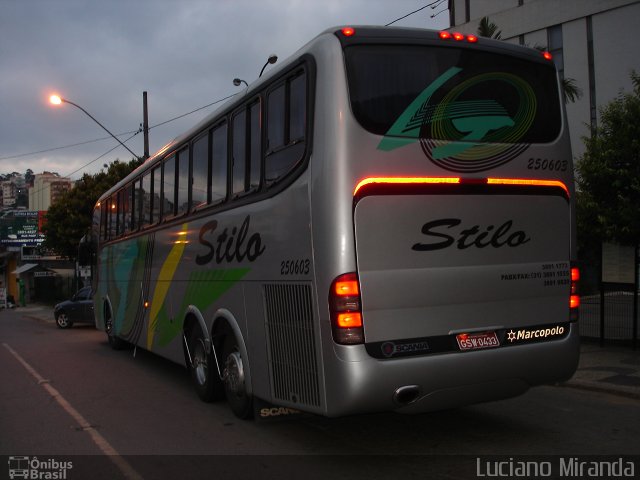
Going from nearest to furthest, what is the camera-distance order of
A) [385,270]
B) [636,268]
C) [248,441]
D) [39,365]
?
[385,270] → [248,441] → [636,268] → [39,365]

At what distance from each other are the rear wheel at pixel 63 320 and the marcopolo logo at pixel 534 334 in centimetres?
2107

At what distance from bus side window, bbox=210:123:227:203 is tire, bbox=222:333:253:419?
1668 mm

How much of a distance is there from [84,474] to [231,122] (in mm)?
3955

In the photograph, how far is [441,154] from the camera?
5281 millimetres

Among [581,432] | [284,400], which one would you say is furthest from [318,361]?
[581,432]

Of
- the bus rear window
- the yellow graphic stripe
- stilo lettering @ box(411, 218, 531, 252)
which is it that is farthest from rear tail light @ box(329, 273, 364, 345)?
the yellow graphic stripe

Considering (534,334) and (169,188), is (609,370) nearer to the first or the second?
(534,334)

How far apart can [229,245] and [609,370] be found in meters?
6.61

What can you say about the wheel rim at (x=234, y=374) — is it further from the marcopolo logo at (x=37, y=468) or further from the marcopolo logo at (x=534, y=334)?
the marcopolo logo at (x=534, y=334)

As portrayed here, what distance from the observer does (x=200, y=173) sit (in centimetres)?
810

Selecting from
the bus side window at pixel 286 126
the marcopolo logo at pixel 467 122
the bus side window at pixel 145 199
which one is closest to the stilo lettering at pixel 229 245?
the bus side window at pixel 286 126

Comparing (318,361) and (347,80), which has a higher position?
(347,80)

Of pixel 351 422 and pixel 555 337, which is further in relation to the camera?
pixel 351 422

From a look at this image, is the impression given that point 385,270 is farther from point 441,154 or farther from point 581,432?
point 581,432
